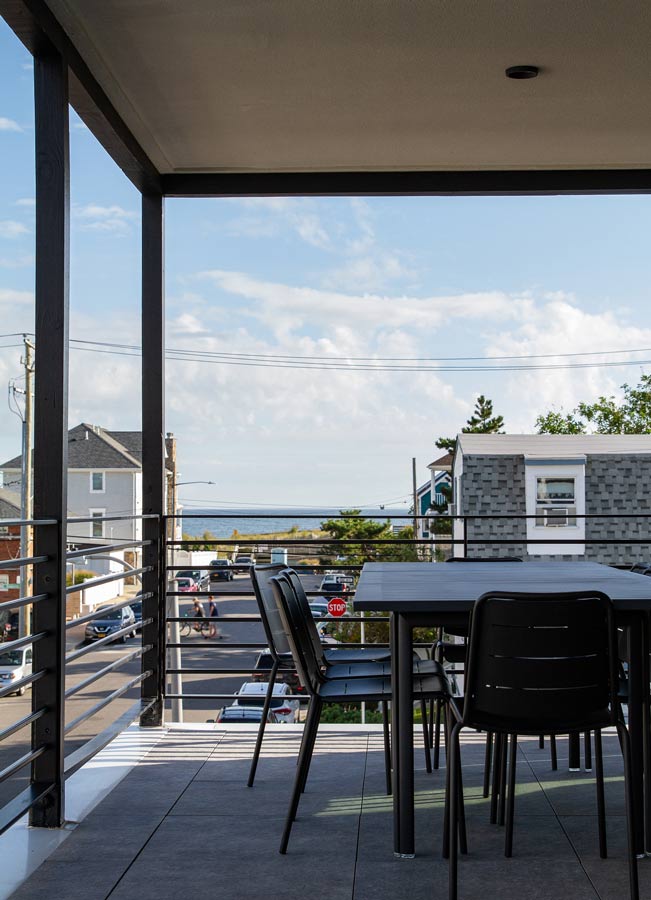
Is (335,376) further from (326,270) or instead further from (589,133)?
(589,133)

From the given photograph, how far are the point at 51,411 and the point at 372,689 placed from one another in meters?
1.31

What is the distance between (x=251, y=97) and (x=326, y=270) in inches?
1519

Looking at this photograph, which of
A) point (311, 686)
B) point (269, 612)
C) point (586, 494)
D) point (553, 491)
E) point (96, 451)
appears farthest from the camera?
point (96, 451)

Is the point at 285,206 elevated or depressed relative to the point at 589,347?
elevated

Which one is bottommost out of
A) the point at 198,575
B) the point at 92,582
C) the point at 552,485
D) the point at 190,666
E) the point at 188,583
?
the point at 190,666

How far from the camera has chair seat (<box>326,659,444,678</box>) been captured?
3.15 meters

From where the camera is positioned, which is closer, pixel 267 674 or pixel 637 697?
pixel 637 697

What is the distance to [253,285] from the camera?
40312 mm

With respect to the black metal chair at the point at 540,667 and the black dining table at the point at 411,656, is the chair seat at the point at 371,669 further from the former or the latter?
the black metal chair at the point at 540,667

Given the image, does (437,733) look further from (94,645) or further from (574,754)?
(94,645)

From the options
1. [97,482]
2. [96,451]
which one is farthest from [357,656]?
[97,482]

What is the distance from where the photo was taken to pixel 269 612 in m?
3.23

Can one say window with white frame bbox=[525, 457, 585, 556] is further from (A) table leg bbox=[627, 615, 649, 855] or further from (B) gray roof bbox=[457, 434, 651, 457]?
(A) table leg bbox=[627, 615, 649, 855]

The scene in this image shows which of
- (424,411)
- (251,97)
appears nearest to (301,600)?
(251,97)
